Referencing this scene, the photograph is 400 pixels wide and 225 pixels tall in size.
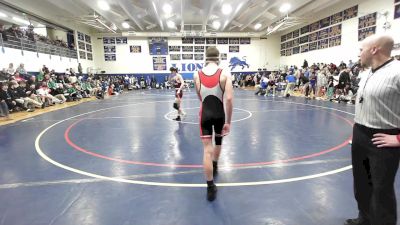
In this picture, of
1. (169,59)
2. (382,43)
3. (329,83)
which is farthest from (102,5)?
(382,43)

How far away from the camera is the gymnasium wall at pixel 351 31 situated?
15.0 metres

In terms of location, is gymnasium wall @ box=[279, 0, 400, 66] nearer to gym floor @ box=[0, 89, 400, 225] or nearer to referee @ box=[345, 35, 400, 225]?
gym floor @ box=[0, 89, 400, 225]

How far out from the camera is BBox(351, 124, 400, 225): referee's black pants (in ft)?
6.97

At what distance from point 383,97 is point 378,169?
580mm

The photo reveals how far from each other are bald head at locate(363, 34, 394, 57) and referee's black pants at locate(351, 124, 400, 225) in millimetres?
623

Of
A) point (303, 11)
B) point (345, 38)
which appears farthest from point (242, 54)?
point (345, 38)

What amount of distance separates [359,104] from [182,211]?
217 cm

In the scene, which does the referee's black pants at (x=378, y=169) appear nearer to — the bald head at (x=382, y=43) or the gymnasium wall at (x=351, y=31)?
the bald head at (x=382, y=43)

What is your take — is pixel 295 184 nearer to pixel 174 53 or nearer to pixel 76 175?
pixel 76 175

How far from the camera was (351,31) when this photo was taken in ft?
60.4

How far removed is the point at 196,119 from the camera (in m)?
9.10

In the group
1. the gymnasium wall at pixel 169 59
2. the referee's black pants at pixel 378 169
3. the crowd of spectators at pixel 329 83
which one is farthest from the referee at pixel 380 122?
the gymnasium wall at pixel 169 59

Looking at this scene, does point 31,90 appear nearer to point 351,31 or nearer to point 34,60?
point 34,60

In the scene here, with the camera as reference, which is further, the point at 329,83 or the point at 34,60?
the point at 34,60
